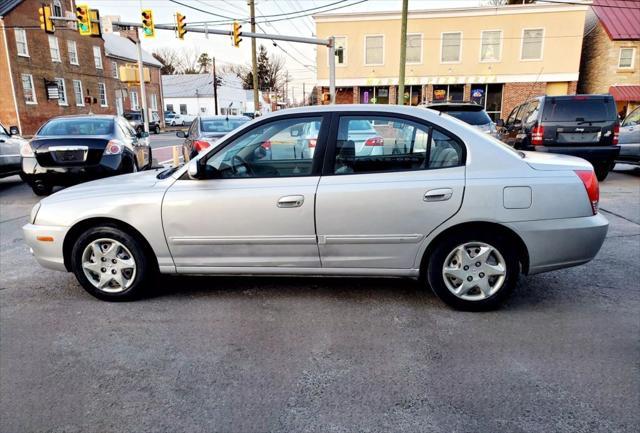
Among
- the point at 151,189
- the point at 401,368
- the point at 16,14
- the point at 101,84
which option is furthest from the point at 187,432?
the point at 101,84

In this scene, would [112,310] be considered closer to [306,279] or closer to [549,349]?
[306,279]

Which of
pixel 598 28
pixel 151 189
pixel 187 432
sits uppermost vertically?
pixel 598 28

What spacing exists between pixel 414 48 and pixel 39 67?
83.6ft

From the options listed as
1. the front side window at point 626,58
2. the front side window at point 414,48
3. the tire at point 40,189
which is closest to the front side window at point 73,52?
the front side window at point 414,48

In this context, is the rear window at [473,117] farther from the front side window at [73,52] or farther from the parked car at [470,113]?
the front side window at [73,52]

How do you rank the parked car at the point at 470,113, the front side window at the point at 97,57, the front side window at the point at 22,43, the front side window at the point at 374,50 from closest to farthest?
the parked car at the point at 470,113 < the front side window at the point at 22,43 < the front side window at the point at 374,50 < the front side window at the point at 97,57

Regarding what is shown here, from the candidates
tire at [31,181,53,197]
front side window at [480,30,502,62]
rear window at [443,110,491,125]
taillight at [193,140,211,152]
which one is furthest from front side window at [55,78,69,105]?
rear window at [443,110,491,125]

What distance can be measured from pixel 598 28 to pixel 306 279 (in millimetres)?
34732

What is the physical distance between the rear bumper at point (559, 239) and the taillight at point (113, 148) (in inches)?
284

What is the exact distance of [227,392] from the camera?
2738 millimetres

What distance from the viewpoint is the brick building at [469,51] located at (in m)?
30.0

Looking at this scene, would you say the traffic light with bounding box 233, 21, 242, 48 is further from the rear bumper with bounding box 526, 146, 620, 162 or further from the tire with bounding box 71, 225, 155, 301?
the tire with bounding box 71, 225, 155, 301

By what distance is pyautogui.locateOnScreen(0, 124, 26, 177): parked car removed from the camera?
9.84m

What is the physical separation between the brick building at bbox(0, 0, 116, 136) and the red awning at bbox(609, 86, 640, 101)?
113ft
